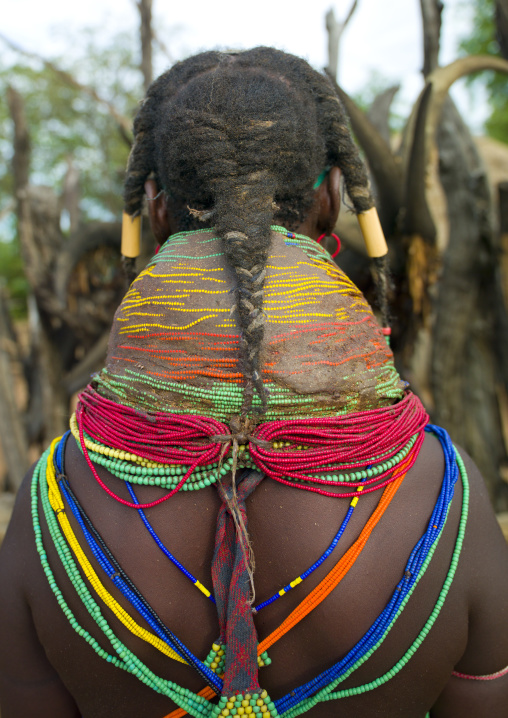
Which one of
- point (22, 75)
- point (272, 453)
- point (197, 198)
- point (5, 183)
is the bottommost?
point (272, 453)

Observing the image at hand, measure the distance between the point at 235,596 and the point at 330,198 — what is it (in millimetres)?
863

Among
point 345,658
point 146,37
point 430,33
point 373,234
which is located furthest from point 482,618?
point 146,37

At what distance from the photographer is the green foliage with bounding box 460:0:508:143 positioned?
1342cm

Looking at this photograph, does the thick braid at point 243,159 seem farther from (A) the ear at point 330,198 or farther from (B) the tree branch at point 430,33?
(B) the tree branch at point 430,33

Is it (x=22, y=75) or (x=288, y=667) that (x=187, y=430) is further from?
(x=22, y=75)

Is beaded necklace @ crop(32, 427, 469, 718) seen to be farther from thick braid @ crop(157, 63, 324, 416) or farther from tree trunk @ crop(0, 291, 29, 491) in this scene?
tree trunk @ crop(0, 291, 29, 491)

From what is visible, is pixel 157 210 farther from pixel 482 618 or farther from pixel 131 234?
pixel 482 618

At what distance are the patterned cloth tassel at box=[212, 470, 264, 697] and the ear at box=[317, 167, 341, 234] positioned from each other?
2.00ft

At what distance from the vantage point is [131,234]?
147 cm

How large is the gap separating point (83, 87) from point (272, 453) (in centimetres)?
398

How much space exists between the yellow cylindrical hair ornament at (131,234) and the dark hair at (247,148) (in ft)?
0.79

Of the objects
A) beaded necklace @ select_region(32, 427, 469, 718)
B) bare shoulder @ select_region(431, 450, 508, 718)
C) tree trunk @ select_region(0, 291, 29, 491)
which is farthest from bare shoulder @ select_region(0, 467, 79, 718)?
tree trunk @ select_region(0, 291, 29, 491)

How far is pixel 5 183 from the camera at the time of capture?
16953mm

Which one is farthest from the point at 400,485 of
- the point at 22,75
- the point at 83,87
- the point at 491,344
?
the point at 22,75
